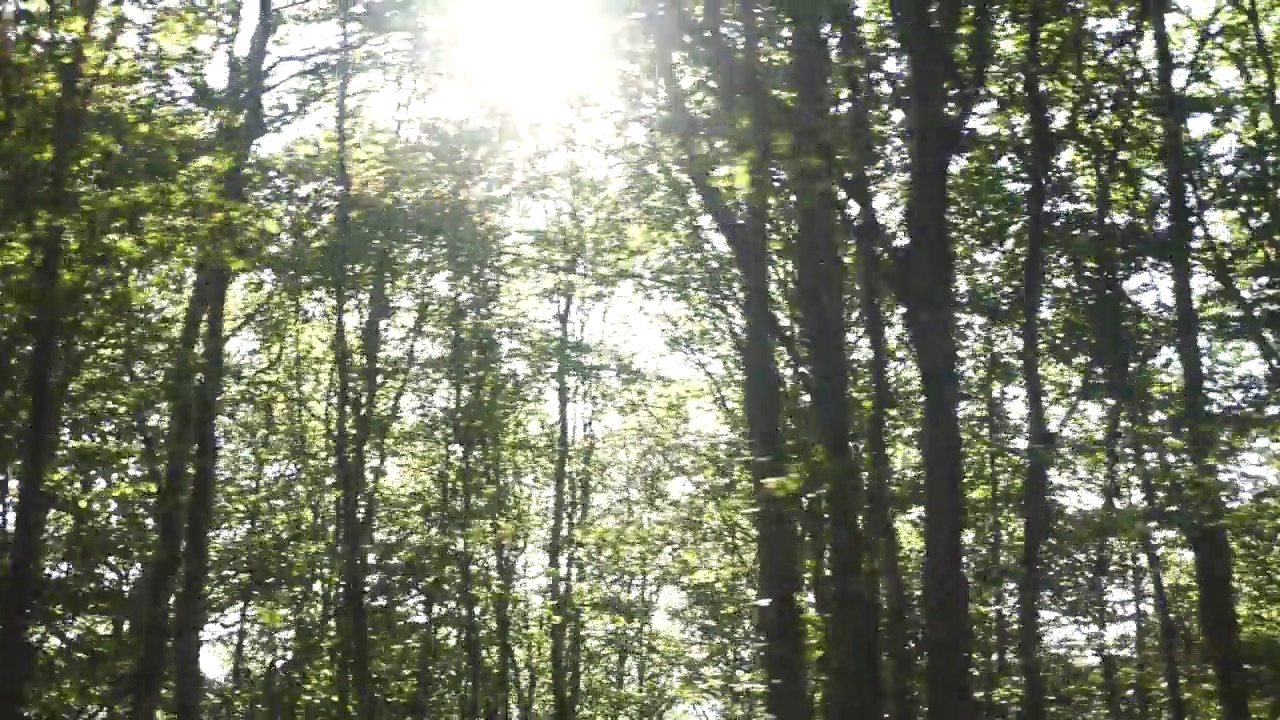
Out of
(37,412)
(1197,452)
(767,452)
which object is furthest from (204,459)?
(1197,452)

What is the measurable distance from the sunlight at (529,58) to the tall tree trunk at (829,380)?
7.69 feet

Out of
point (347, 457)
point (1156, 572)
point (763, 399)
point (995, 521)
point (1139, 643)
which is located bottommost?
point (1139, 643)

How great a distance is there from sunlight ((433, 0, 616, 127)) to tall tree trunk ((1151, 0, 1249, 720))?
7.33 meters

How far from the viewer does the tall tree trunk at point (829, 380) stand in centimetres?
1027

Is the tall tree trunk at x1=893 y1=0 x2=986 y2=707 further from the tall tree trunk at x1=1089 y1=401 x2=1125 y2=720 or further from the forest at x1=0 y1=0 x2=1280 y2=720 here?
the tall tree trunk at x1=1089 y1=401 x2=1125 y2=720

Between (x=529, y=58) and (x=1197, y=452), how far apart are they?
8.61 m

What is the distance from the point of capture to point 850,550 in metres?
10.6

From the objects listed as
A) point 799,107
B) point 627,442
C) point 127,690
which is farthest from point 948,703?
point 627,442

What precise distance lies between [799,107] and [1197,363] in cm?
823

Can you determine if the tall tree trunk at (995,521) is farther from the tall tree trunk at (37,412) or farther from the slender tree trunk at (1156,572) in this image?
the tall tree trunk at (37,412)

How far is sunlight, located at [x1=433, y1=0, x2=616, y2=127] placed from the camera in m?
12.9

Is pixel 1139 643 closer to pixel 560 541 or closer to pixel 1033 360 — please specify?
pixel 560 541

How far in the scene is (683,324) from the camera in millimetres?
26375

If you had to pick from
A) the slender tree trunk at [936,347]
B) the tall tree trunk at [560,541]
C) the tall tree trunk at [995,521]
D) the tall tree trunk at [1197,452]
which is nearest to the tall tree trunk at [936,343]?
the slender tree trunk at [936,347]
